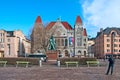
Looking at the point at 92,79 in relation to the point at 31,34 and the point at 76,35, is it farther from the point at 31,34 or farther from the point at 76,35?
the point at 76,35

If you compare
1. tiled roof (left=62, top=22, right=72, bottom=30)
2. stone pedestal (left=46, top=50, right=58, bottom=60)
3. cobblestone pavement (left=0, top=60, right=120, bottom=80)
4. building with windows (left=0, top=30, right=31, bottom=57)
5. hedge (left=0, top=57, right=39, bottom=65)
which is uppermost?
tiled roof (left=62, top=22, right=72, bottom=30)

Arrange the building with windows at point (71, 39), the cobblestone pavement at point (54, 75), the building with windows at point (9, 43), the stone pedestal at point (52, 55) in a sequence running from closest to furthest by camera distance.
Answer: the cobblestone pavement at point (54, 75), the stone pedestal at point (52, 55), the building with windows at point (71, 39), the building with windows at point (9, 43)

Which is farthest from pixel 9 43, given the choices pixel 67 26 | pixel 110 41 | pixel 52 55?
pixel 52 55

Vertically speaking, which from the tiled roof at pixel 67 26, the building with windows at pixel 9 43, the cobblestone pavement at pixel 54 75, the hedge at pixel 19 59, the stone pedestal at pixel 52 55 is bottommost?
the cobblestone pavement at pixel 54 75

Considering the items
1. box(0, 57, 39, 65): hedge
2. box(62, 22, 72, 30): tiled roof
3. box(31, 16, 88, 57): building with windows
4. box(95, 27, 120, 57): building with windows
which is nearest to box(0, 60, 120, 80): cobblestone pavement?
box(0, 57, 39, 65): hedge

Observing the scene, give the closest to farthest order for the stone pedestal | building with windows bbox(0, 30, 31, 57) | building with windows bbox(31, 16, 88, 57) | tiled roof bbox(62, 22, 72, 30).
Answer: the stone pedestal < building with windows bbox(31, 16, 88, 57) < building with windows bbox(0, 30, 31, 57) < tiled roof bbox(62, 22, 72, 30)

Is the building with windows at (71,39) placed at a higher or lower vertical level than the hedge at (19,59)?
higher

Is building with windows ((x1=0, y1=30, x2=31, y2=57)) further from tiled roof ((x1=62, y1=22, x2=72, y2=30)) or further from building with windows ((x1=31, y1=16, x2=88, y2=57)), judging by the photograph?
tiled roof ((x1=62, y1=22, x2=72, y2=30))

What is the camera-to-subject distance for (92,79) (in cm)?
1892

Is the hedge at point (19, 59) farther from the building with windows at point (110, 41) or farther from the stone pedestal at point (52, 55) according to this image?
the building with windows at point (110, 41)

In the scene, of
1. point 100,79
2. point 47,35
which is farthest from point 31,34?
point 100,79

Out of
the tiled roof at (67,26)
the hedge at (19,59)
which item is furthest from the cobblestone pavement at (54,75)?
the tiled roof at (67,26)

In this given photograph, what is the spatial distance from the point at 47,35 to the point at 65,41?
2983 cm

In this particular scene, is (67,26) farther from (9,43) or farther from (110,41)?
(9,43)
